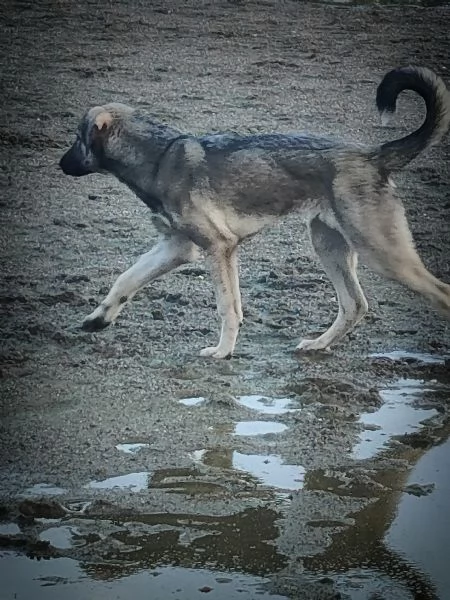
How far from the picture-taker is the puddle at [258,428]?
3908 mm

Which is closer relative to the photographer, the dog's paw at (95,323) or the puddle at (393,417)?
the puddle at (393,417)

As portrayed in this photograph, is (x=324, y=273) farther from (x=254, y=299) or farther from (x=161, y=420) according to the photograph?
(x=161, y=420)

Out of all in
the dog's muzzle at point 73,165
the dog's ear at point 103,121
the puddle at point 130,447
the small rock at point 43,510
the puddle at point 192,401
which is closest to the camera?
the small rock at point 43,510

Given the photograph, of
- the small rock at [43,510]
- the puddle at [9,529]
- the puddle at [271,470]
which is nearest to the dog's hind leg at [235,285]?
the puddle at [271,470]

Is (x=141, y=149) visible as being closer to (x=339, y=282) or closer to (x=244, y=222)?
(x=244, y=222)

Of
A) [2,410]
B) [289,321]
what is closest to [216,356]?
[289,321]

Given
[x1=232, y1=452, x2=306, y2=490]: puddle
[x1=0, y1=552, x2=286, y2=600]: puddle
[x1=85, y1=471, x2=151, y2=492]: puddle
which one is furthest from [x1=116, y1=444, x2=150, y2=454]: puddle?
[x1=0, y1=552, x2=286, y2=600]: puddle

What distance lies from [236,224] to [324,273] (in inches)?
26.7

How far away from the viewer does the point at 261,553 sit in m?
3.24

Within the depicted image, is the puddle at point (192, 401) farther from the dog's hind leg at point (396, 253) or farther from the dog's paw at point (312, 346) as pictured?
the dog's hind leg at point (396, 253)

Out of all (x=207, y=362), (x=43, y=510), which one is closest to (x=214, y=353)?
(x=207, y=362)

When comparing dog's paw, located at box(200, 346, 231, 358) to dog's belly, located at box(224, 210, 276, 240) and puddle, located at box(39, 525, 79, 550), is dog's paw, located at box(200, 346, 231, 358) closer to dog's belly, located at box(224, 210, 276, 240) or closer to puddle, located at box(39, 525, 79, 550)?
dog's belly, located at box(224, 210, 276, 240)

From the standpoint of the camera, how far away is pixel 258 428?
3.94 metres

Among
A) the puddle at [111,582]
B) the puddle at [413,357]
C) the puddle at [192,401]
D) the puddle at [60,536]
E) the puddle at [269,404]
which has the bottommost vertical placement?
the puddle at [111,582]
